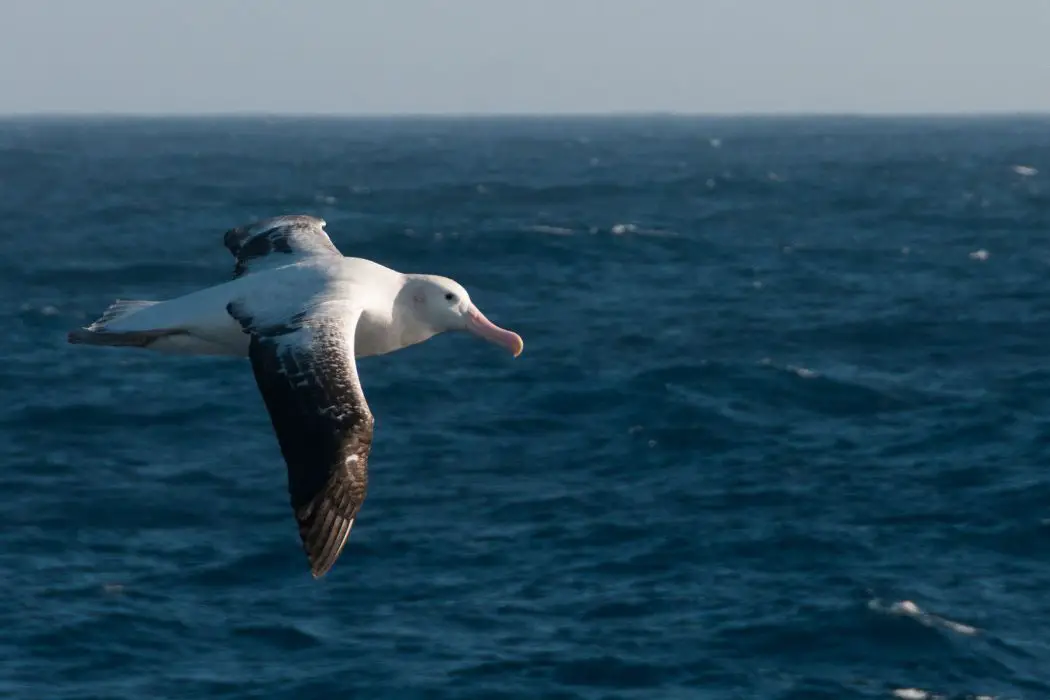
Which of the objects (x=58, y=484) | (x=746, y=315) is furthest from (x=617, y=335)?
(x=58, y=484)

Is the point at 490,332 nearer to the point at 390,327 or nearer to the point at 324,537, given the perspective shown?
the point at 390,327

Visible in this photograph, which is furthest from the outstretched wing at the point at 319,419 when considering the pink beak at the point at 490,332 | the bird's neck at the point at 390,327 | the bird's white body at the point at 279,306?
the pink beak at the point at 490,332

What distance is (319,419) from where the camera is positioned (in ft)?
33.7

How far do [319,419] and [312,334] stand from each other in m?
0.95

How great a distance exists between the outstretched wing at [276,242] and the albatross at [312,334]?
0.02m

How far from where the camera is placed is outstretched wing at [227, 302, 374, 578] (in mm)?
9750

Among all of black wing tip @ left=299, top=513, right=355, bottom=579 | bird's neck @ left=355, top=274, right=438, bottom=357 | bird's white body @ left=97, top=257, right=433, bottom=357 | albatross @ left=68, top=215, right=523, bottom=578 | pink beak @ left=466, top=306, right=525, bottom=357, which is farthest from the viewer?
pink beak @ left=466, top=306, right=525, bottom=357

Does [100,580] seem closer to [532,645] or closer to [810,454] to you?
[532,645]

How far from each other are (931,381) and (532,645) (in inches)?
846

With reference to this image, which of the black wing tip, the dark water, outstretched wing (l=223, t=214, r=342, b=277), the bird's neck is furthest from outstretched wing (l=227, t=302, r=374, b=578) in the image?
the dark water

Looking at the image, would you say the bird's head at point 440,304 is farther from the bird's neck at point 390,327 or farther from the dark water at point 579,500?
the dark water at point 579,500

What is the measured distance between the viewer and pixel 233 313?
11930mm

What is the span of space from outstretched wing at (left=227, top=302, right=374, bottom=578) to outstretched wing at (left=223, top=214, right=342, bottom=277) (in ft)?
10.4

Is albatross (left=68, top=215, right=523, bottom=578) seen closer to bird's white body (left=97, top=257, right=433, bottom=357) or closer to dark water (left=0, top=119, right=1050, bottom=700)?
bird's white body (left=97, top=257, right=433, bottom=357)
